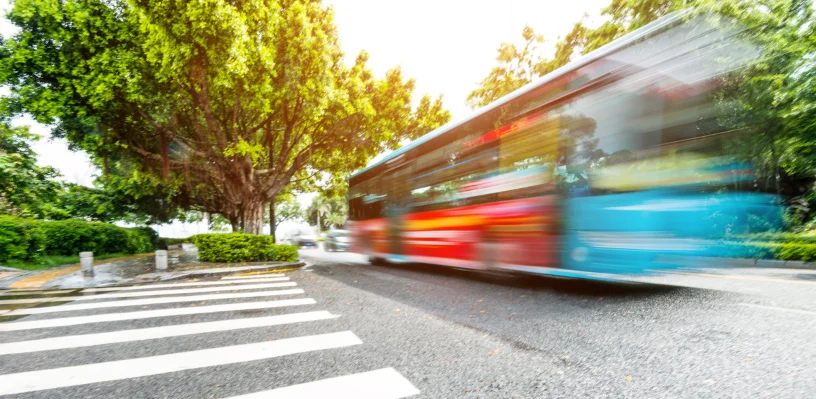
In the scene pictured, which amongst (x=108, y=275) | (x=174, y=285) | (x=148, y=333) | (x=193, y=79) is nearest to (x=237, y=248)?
(x=108, y=275)

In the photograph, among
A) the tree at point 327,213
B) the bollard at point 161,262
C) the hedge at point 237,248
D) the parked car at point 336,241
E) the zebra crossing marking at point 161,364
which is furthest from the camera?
the tree at point 327,213

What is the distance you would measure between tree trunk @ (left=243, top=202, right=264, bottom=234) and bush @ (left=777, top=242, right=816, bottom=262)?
18383 millimetres

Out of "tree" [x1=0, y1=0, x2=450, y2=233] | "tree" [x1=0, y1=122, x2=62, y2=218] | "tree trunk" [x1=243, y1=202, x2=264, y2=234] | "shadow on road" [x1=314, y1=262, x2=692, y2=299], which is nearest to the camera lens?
"shadow on road" [x1=314, y1=262, x2=692, y2=299]

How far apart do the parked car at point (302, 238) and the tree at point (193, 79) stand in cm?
1329

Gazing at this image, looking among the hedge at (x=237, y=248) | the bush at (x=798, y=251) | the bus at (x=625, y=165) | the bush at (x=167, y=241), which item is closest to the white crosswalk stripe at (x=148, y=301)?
the bus at (x=625, y=165)

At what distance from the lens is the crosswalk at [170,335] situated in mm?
2953

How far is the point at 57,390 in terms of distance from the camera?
293 cm

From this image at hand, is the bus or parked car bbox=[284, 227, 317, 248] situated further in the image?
parked car bbox=[284, 227, 317, 248]

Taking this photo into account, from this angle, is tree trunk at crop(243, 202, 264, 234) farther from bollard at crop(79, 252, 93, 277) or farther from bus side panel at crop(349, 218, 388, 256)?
bollard at crop(79, 252, 93, 277)

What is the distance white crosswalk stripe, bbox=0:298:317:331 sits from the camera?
509 cm

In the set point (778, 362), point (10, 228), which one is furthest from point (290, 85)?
point (778, 362)

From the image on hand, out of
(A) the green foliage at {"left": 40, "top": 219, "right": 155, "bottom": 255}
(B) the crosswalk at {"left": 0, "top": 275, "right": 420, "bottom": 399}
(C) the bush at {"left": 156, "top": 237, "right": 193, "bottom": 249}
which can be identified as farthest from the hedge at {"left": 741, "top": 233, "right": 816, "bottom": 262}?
(C) the bush at {"left": 156, "top": 237, "right": 193, "bottom": 249}

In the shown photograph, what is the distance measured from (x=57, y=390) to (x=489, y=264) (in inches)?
249

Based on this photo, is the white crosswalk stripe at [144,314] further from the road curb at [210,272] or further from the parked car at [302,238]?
the parked car at [302,238]
